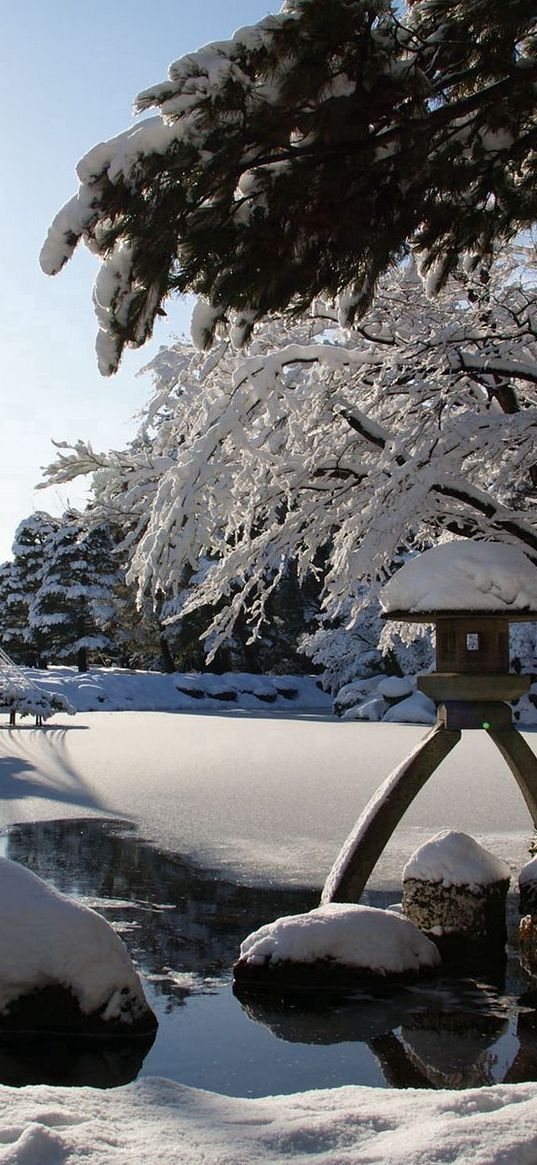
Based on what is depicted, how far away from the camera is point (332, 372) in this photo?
908 centimetres

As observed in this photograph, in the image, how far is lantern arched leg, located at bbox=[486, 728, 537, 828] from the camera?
24.2 ft

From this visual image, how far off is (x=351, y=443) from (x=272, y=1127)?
266 inches

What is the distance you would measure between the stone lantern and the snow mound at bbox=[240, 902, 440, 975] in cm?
76

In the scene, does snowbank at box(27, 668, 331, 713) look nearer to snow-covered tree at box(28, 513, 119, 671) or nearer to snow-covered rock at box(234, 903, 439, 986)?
snow-covered tree at box(28, 513, 119, 671)

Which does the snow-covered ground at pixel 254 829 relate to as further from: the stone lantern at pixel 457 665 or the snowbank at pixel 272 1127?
the stone lantern at pixel 457 665

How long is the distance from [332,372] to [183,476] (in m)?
1.80

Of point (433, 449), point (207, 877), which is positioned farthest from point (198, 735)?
point (433, 449)

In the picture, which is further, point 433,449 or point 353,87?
point 433,449

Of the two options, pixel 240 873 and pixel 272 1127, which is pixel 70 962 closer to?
pixel 272 1127

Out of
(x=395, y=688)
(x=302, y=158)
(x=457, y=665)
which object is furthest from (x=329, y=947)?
(x=395, y=688)

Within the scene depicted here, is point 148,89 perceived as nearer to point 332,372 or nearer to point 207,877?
point 332,372

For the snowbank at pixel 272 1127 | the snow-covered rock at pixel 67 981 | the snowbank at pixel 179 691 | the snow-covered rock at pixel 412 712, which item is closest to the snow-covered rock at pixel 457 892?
the snow-covered rock at pixel 67 981

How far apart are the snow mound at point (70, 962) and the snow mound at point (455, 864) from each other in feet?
7.63

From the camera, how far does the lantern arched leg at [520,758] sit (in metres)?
7.38
